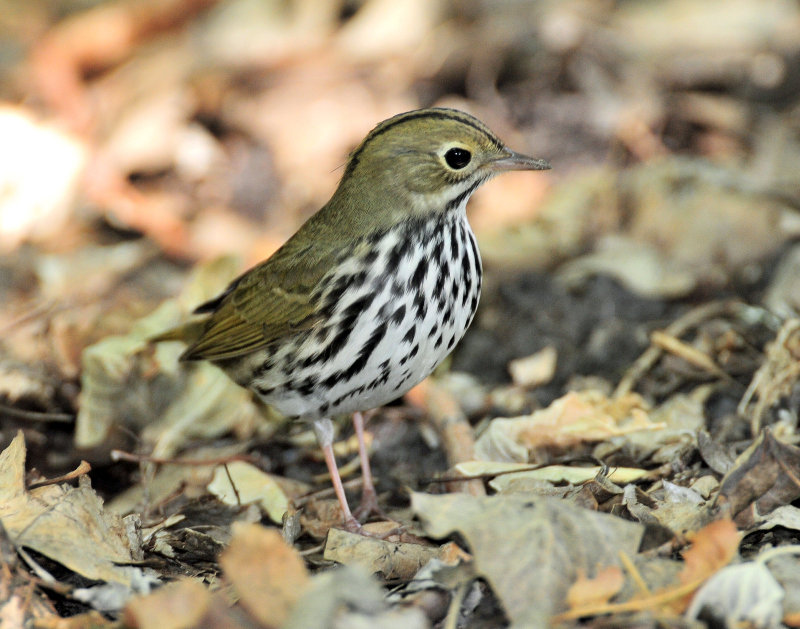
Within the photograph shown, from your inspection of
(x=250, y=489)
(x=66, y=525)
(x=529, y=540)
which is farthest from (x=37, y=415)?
(x=529, y=540)

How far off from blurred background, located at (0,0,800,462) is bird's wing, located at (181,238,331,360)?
3.16ft

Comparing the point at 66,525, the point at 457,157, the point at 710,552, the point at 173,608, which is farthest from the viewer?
the point at 457,157

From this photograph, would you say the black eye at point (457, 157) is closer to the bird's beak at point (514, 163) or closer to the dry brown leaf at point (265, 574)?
the bird's beak at point (514, 163)

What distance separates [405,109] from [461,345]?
2.42 m

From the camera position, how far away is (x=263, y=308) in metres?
3.87

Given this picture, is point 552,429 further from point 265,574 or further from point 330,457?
point 265,574

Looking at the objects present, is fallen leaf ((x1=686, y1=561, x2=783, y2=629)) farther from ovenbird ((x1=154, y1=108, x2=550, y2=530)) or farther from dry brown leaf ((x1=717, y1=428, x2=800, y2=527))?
ovenbird ((x1=154, y1=108, x2=550, y2=530))

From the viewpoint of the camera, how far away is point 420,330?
3398mm

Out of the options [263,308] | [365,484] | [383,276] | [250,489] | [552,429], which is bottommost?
[365,484]

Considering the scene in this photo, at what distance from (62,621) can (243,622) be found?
0.56 meters

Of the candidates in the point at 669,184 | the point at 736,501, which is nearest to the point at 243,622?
the point at 736,501

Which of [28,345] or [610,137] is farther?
[610,137]

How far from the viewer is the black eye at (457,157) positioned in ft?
11.6

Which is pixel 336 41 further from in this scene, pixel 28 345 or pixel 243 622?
pixel 243 622
